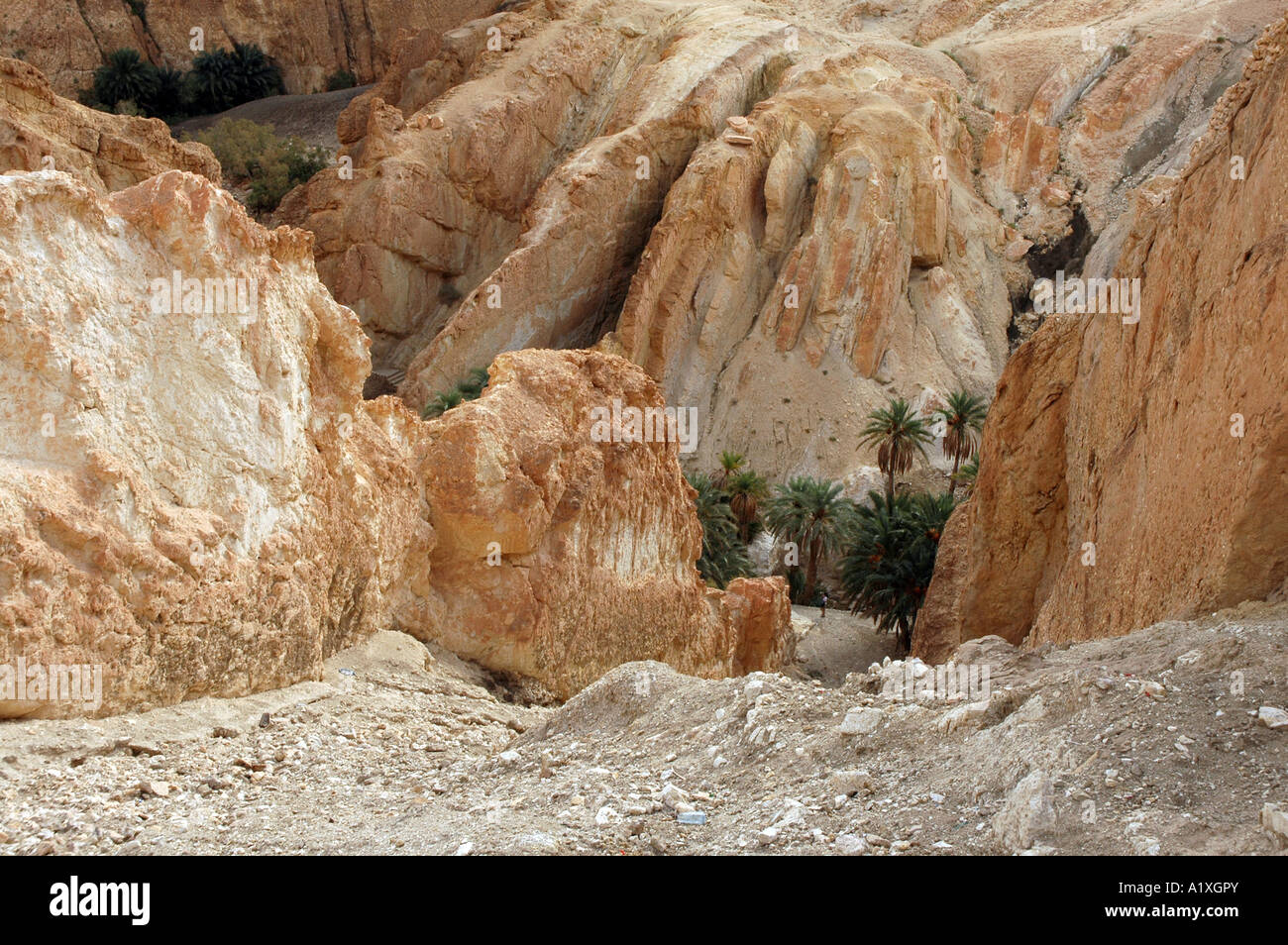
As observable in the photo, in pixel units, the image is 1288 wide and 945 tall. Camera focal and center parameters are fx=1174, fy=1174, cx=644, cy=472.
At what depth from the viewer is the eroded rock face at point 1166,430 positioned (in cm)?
824

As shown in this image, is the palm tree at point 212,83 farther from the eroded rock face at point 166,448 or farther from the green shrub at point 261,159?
the eroded rock face at point 166,448

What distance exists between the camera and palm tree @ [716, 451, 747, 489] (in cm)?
3822

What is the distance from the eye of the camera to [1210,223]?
1019 centimetres

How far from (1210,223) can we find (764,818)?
735 centimetres

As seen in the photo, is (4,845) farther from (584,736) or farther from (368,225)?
(368,225)

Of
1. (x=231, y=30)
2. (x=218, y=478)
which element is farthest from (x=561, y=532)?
(x=231, y=30)

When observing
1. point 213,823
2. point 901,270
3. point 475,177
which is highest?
point 475,177

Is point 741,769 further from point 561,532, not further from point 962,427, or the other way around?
point 962,427

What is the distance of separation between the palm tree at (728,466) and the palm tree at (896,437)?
4373 millimetres

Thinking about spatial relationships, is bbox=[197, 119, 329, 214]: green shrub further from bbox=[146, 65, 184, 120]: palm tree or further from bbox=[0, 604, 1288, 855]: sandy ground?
bbox=[0, 604, 1288, 855]: sandy ground

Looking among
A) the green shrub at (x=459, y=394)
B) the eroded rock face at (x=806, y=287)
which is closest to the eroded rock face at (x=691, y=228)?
the eroded rock face at (x=806, y=287)

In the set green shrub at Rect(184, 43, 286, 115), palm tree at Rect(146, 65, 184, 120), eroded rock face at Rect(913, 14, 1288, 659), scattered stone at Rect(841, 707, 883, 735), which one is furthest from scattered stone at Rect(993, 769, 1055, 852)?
green shrub at Rect(184, 43, 286, 115)
